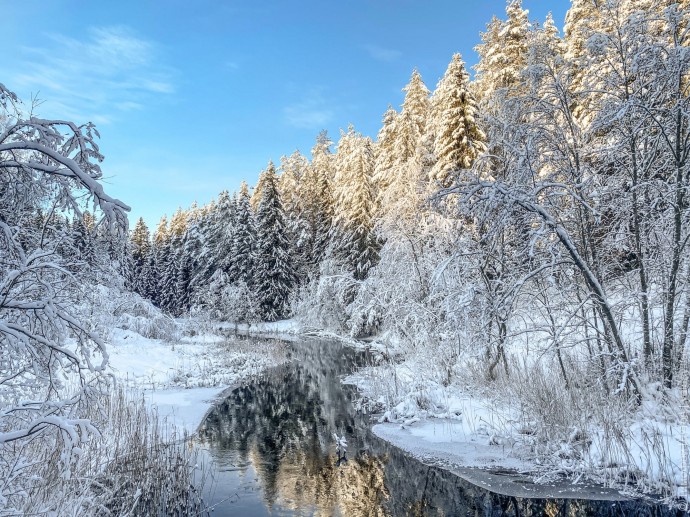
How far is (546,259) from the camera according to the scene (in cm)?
791

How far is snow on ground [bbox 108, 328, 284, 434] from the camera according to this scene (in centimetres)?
1188

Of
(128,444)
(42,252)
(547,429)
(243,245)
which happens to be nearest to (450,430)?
(547,429)

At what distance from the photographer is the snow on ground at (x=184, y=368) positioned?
11.9 m

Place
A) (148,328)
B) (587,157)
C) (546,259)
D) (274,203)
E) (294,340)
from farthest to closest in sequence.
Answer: (274,203), (294,340), (148,328), (587,157), (546,259)

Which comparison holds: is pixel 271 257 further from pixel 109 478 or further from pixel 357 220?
pixel 109 478

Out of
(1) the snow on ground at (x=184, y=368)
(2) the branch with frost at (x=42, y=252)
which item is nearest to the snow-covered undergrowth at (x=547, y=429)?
(1) the snow on ground at (x=184, y=368)

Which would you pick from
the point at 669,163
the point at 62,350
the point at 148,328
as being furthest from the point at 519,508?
the point at 148,328

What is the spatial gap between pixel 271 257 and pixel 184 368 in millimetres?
21255

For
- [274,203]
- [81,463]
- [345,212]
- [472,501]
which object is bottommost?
[472,501]

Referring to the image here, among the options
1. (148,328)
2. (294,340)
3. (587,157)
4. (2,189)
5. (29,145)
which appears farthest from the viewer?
(294,340)

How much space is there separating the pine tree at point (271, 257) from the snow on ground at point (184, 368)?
12.4 metres

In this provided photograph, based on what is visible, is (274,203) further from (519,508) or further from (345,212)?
(519,508)

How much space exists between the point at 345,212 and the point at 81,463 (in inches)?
1047

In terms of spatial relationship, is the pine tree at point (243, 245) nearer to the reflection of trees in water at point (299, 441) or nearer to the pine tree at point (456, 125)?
the pine tree at point (456, 125)
